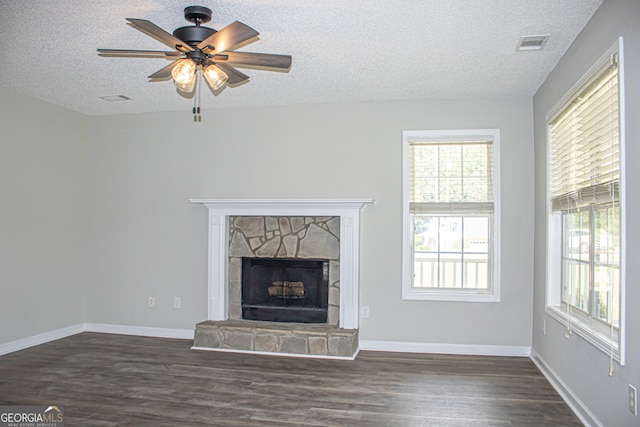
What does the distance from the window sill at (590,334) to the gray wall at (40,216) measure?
490cm

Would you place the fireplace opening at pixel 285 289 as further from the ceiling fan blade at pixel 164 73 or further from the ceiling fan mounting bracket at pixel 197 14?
the ceiling fan mounting bracket at pixel 197 14

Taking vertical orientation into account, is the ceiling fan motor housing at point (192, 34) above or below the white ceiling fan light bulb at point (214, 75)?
above

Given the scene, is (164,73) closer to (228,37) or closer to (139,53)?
(139,53)

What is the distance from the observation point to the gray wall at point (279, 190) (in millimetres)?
4684

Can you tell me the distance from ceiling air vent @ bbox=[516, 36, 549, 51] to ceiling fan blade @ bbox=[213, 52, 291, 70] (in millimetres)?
1667

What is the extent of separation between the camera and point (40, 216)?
5.01 m

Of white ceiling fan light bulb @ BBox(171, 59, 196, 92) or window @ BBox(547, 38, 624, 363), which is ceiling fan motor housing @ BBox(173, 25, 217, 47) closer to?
white ceiling fan light bulb @ BBox(171, 59, 196, 92)

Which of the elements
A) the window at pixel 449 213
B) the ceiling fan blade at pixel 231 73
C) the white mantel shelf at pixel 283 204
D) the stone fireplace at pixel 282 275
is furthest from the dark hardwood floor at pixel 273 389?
the ceiling fan blade at pixel 231 73

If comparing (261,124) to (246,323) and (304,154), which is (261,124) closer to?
(304,154)

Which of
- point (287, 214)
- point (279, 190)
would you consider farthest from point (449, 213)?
point (279, 190)

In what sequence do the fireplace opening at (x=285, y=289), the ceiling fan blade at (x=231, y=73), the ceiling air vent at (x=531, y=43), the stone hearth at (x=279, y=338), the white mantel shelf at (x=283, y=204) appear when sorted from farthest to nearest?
the fireplace opening at (x=285, y=289), the white mantel shelf at (x=283, y=204), the stone hearth at (x=279, y=338), the ceiling air vent at (x=531, y=43), the ceiling fan blade at (x=231, y=73)

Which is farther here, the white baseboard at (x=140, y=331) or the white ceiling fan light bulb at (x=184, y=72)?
the white baseboard at (x=140, y=331)

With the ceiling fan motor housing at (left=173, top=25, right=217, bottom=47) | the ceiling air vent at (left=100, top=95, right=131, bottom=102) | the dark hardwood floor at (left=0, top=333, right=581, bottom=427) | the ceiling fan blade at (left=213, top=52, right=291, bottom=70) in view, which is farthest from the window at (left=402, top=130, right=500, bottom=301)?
the ceiling air vent at (left=100, top=95, right=131, bottom=102)

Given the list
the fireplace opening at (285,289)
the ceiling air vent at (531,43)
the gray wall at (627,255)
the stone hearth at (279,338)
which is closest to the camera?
the gray wall at (627,255)
